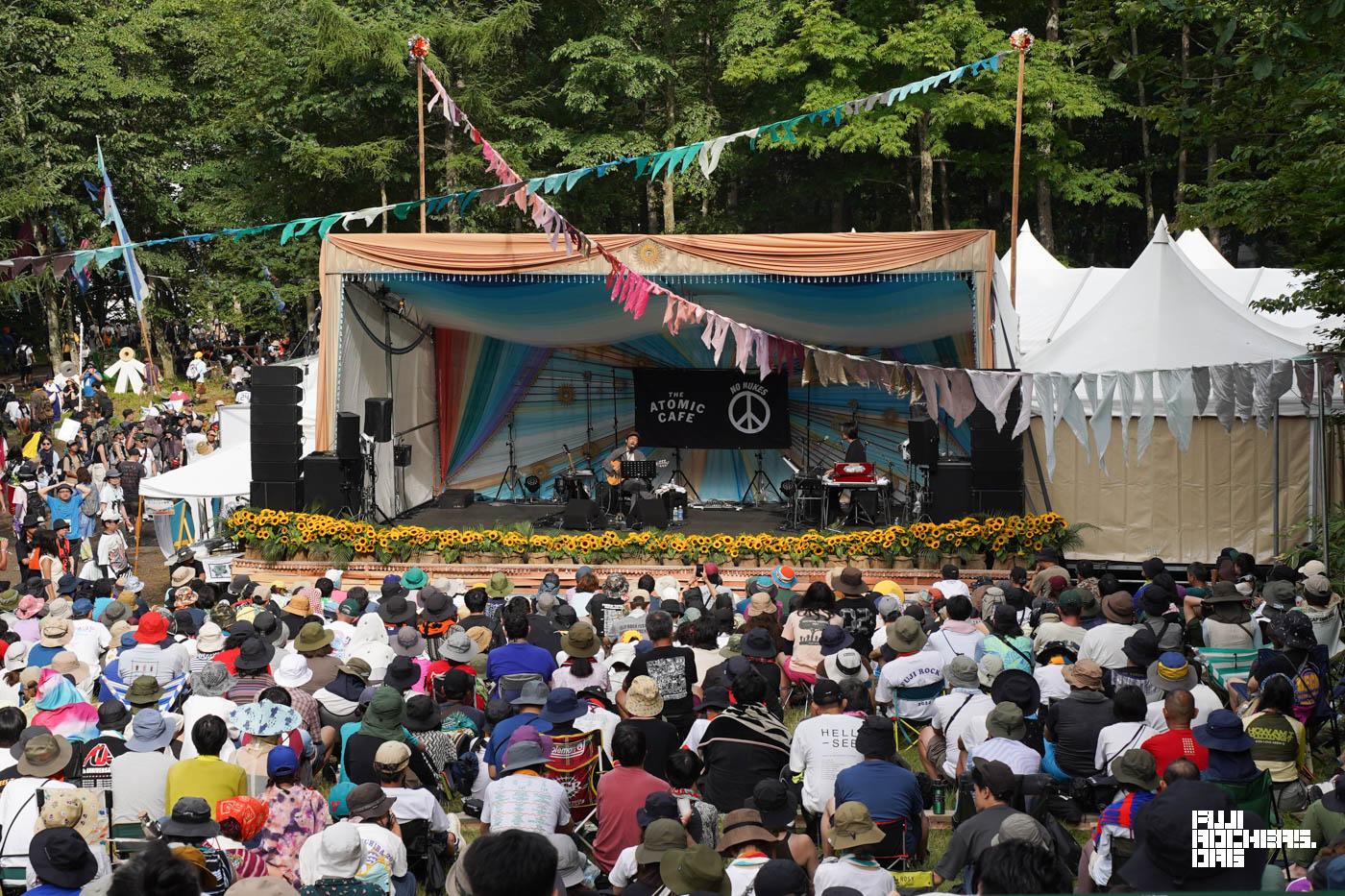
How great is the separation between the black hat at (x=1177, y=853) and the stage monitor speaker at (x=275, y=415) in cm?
1129

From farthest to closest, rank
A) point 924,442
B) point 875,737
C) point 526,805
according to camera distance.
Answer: point 924,442, point 875,737, point 526,805

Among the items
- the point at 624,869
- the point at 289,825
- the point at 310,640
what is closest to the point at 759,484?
the point at 310,640

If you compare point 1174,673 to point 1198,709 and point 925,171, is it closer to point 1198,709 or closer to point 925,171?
point 1198,709

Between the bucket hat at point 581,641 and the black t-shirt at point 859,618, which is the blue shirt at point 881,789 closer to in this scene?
the bucket hat at point 581,641

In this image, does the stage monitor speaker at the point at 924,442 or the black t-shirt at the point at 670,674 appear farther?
the stage monitor speaker at the point at 924,442

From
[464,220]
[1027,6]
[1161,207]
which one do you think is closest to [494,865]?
[464,220]

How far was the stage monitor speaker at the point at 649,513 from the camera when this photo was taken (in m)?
15.4

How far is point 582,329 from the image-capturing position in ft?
56.5

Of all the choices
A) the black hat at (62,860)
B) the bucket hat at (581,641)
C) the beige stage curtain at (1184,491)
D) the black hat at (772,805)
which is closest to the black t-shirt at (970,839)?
the black hat at (772,805)

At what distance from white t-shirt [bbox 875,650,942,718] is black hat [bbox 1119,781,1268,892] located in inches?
98.3

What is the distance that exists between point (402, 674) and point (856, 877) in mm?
3034

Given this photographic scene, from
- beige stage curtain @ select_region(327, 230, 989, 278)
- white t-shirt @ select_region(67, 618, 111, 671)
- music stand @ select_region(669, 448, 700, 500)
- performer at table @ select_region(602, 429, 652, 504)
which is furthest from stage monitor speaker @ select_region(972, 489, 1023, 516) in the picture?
white t-shirt @ select_region(67, 618, 111, 671)

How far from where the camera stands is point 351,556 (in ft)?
47.6

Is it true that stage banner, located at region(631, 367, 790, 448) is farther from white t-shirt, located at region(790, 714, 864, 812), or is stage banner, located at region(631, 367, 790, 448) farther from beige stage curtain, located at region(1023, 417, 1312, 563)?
white t-shirt, located at region(790, 714, 864, 812)
